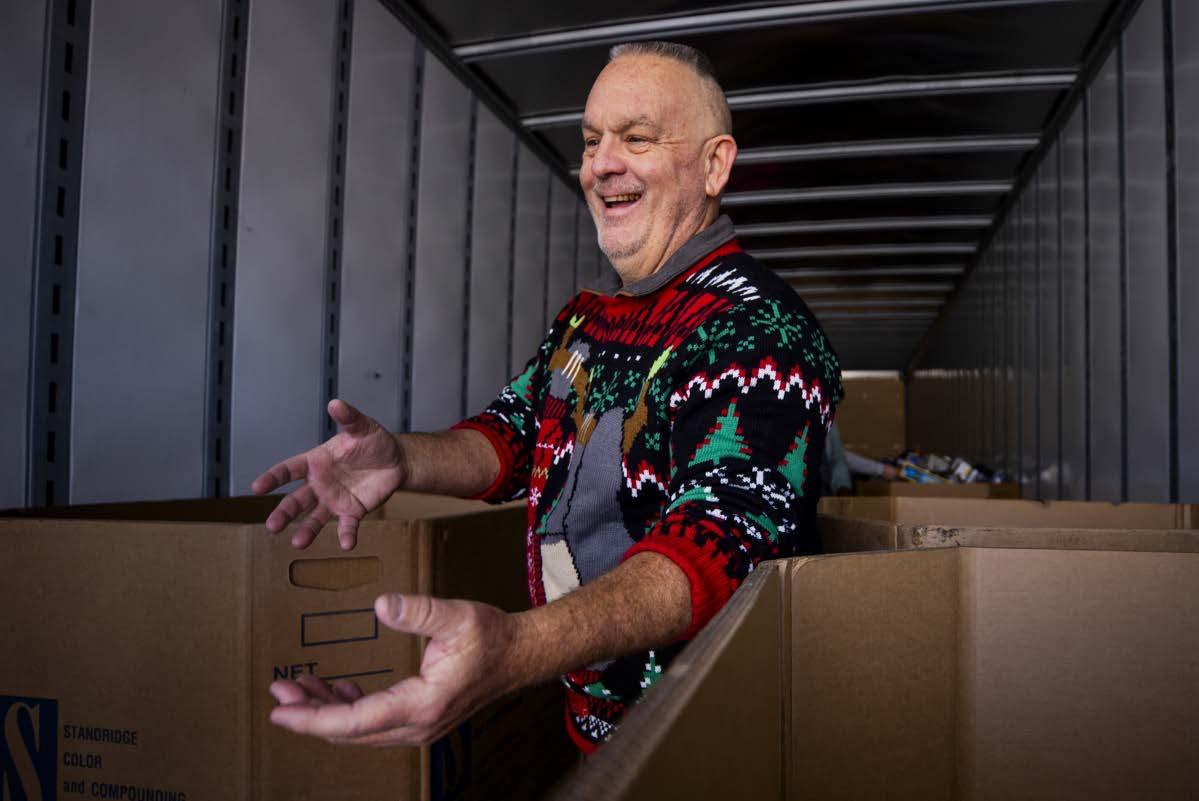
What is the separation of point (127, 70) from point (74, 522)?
1.03 metres

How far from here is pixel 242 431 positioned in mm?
1879

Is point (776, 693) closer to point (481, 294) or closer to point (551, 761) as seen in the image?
point (551, 761)

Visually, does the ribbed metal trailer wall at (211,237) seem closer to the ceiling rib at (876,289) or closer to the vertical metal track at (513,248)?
the vertical metal track at (513,248)

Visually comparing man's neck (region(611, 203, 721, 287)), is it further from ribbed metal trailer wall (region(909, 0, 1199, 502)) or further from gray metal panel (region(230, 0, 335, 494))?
ribbed metal trailer wall (region(909, 0, 1199, 502))

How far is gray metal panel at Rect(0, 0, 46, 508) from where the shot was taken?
4.35ft

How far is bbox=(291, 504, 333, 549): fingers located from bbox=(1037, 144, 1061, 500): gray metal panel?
3527mm

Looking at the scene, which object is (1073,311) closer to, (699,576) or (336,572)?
(699,576)

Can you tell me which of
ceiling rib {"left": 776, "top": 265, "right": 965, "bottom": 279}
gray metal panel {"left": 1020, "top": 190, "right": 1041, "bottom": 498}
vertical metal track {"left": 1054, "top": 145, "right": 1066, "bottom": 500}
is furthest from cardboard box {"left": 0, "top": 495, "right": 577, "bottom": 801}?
ceiling rib {"left": 776, "top": 265, "right": 965, "bottom": 279}

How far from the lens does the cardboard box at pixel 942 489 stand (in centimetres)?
267

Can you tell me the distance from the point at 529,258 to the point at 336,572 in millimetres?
2908

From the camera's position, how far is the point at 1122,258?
275 centimetres

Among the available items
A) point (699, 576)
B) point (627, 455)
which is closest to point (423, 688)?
point (699, 576)

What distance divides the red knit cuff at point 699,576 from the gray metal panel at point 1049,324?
11.0ft

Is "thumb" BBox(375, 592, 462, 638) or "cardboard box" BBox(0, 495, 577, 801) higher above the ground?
"thumb" BBox(375, 592, 462, 638)
